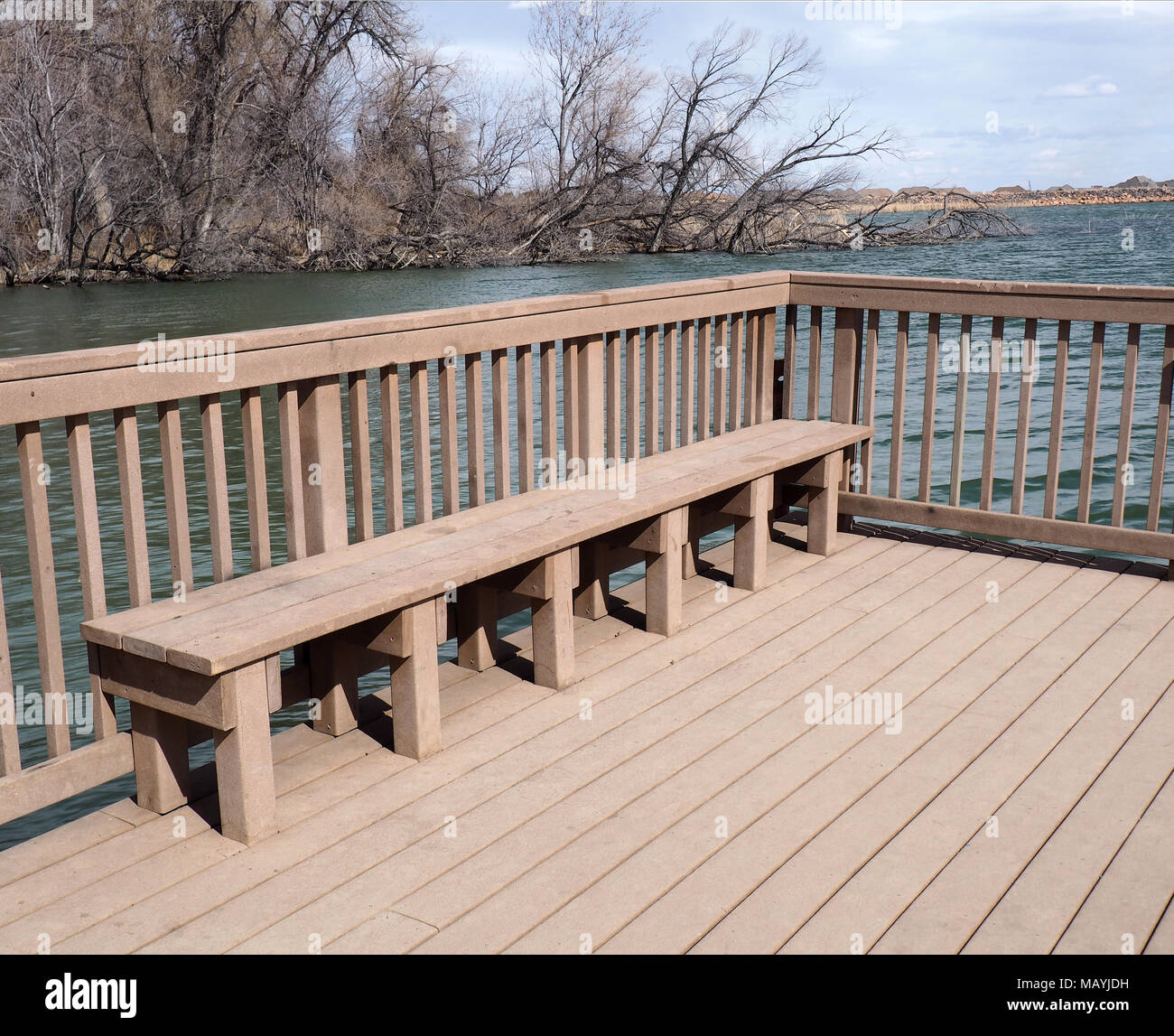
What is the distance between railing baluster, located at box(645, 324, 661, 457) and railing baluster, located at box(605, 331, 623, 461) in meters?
0.15

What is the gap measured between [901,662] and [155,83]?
27.7m

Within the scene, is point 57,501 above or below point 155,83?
below

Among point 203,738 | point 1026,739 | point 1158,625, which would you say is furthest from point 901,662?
point 203,738

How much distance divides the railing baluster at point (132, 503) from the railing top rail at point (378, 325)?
15 cm

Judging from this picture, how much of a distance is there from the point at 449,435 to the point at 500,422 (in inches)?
8.2

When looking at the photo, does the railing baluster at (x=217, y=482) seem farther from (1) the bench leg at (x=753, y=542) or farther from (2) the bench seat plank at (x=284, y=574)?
(1) the bench leg at (x=753, y=542)

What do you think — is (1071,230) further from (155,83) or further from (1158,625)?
(1158,625)

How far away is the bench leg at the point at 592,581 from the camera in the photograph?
404cm

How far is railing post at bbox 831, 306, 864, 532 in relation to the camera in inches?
200

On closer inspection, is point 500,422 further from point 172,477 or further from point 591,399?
point 172,477

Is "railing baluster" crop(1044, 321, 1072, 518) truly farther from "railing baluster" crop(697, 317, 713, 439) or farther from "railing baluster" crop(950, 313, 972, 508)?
"railing baluster" crop(697, 317, 713, 439)

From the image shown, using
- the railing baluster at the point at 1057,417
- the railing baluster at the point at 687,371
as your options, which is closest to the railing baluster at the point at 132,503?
the railing baluster at the point at 687,371
